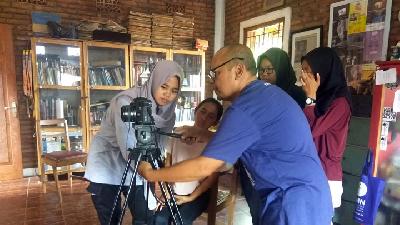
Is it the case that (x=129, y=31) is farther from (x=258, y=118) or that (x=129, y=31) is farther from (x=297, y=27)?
(x=258, y=118)

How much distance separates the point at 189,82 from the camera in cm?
489

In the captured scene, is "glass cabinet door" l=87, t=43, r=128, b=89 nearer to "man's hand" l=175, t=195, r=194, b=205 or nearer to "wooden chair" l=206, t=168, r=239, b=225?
"wooden chair" l=206, t=168, r=239, b=225

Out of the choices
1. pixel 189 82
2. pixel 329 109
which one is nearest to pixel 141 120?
pixel 329 109

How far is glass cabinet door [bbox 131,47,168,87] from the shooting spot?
14.5 feet

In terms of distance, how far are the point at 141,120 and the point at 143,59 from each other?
137 inches

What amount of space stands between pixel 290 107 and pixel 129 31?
377 centimetres

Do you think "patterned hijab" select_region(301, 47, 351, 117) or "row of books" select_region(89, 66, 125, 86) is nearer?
"patterned hijab" select_region(301, 47, 351, 117)

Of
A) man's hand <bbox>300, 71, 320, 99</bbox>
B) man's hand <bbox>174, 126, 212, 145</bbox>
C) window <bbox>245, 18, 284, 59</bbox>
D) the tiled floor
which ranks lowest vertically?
the tiled floor

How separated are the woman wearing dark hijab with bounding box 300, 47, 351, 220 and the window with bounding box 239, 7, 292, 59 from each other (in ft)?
7.53

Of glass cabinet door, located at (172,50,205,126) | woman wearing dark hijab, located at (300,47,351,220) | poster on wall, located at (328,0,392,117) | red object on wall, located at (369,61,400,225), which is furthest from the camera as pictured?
glass cabinet door, located at (172,50,205,126)

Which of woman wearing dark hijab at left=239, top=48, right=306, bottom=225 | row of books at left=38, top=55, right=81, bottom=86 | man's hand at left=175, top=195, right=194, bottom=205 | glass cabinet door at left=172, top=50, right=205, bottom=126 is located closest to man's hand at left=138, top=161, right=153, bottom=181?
man's hand at left=175, top=195, right=194, bottom=205

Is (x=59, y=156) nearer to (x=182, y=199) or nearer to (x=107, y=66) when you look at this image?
(x=107, y=66)

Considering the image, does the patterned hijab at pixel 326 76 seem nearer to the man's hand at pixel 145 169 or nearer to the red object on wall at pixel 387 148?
the red object on wall at pixel 387 148

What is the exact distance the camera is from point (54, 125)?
3.98 meters
